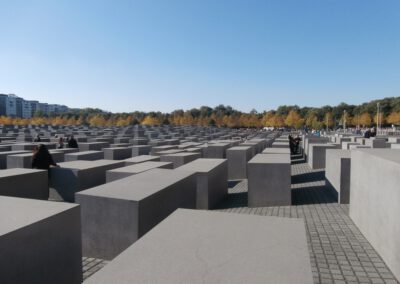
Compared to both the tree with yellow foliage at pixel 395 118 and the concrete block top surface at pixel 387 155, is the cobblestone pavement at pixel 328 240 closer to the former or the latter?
the concrete block top surface at pixel 387 155

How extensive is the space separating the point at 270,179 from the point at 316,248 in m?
3.39

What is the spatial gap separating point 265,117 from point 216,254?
8983 centimetres

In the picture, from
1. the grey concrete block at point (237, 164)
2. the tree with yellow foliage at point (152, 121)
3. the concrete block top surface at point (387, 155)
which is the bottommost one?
the grey concrete block at point (237, 164)

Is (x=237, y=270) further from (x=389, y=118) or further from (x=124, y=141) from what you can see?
(x=389, y=118)

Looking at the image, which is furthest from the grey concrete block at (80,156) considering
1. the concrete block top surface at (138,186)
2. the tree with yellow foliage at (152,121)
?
the tree with yellow foliage at (152,121)

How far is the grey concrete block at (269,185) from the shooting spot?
9.05 metres

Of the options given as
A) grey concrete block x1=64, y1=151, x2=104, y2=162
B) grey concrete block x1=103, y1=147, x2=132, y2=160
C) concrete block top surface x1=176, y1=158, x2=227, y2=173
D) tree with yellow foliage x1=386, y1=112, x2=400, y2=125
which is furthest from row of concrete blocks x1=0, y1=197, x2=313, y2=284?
tree with yellow foliage x1=386, y1=112, x2=400, y2=125

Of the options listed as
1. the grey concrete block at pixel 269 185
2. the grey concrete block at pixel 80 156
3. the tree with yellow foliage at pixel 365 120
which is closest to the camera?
the grey concrete block at pixel 269 185

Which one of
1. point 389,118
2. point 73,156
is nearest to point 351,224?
point 73,156

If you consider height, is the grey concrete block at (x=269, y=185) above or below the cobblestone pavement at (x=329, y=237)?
above

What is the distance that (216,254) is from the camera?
9.52 ft

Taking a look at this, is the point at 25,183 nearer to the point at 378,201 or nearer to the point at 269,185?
the point at 269,185

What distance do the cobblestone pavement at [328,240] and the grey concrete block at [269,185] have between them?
0.24 m

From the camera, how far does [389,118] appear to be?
245ft
